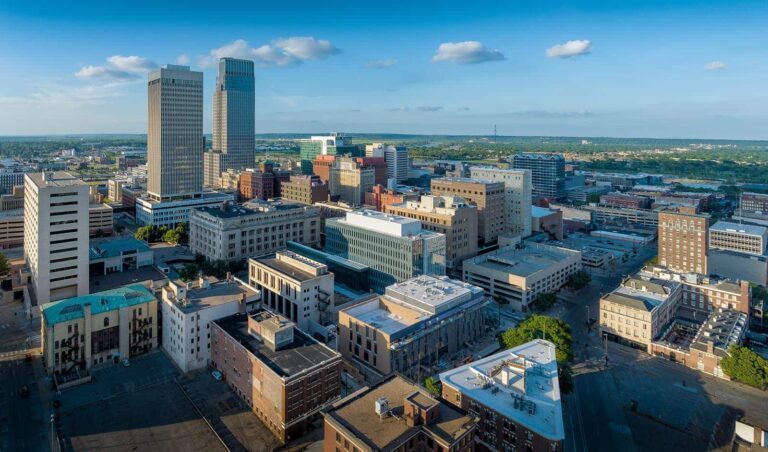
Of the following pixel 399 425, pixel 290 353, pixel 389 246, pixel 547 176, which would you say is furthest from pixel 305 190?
pixel 399 425

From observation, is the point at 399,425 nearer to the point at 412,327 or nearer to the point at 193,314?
the point at 412,327

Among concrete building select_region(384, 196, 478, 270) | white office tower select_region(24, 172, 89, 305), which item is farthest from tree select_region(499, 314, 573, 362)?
white office tower select_region(24, 172, 89, 305)

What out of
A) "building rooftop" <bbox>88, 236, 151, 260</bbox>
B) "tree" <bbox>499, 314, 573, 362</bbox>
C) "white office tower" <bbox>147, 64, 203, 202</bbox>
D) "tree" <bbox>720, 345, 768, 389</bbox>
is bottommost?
"tree" <bbox>720, 345, 768, 389</bbox>

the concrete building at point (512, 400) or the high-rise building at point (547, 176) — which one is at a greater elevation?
the high-rise building at point (547, 176)

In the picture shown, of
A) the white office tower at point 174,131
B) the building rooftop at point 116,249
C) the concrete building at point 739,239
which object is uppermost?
the white office tower at point 174,131

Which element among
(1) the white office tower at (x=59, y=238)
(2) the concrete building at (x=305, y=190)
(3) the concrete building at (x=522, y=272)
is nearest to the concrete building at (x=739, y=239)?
(3) the concrete building at (x=522, y=272)

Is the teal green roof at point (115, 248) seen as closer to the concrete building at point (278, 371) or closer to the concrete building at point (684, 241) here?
the concrete building at point (278, 371)

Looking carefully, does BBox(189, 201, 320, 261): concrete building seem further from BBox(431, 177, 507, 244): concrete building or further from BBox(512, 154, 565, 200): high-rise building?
BBox(512, 154, 565, 200): high-rise building
